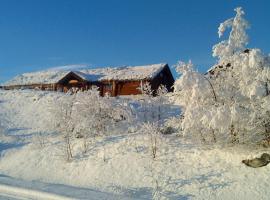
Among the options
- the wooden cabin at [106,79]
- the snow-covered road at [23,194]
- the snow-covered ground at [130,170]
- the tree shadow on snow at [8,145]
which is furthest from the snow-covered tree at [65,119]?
the wooden cabin at [106,79]

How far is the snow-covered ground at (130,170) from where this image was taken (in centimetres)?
1820

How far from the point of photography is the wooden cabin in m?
52.4

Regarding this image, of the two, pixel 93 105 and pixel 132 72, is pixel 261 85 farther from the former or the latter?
pixel 132 72

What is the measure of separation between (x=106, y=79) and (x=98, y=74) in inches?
126

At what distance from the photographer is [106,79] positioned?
5347 centimetres

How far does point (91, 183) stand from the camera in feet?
70.1

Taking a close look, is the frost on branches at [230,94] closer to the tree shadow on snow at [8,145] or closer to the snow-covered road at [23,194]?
the snow-covered road at [23,194]

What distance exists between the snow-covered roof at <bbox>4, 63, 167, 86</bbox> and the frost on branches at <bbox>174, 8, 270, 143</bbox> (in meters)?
28.6

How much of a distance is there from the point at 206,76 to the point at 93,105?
29.7ft

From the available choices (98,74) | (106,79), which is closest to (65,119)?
(106,79)

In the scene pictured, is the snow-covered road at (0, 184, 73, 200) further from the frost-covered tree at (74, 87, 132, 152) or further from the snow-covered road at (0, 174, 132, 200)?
the frost-covered tree at (74, 87, 132, 152)

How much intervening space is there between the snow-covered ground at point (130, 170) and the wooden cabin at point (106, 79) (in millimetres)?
23093

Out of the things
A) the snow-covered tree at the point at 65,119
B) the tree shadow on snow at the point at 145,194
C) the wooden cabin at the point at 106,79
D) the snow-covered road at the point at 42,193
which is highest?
the wooden cabin at the point at 106,79

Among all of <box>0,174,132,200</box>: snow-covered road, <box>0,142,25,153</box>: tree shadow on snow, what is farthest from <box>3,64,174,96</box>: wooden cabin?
<box>0,174,132,200</box>: snow-covered road
